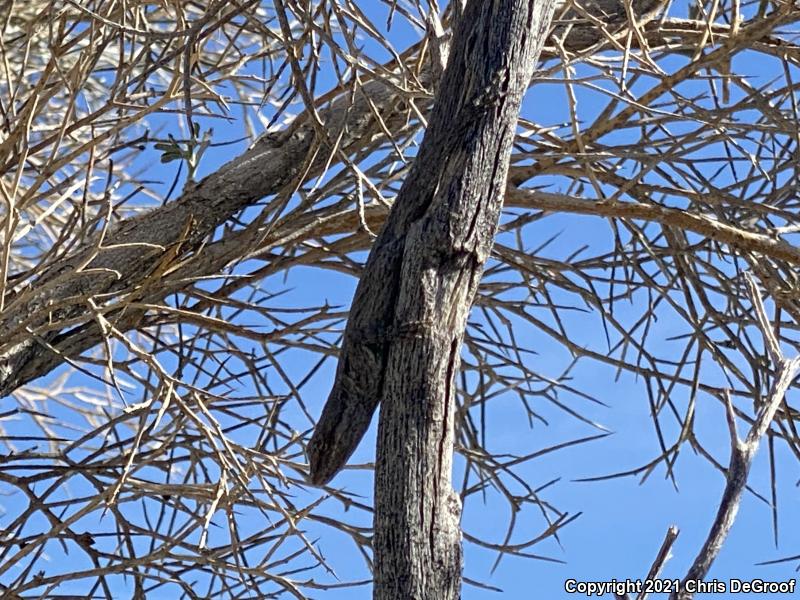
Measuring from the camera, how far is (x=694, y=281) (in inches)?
98.0

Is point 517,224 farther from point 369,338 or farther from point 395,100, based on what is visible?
point 369,338

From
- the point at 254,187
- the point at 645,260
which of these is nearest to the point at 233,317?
the point at 254,187

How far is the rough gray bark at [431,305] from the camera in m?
1.16

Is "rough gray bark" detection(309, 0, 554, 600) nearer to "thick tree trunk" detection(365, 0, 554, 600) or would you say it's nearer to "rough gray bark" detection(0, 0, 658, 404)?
"thick tree trunk" detection(365, 0, 554, 600)

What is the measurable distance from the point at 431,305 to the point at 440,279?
0.11 ft

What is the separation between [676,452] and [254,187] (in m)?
1.10

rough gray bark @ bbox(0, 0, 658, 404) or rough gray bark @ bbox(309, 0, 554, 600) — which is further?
rough gray bark @ bbox(0, 0, 658, 404)

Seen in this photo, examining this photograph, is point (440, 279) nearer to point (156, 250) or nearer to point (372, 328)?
point (372, 328)

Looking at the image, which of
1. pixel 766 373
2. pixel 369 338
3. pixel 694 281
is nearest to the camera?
pixel 369 338

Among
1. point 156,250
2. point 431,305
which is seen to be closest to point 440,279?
point 431,305

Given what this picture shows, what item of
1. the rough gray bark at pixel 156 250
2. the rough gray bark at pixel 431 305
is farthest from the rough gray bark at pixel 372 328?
the rough gray bark at pixel 156 250

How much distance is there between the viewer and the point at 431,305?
1.21m

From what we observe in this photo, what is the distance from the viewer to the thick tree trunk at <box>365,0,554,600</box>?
1.16m

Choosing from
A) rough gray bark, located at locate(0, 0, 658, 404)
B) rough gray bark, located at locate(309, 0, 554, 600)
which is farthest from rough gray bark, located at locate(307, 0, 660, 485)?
rough gray bark, located at locate(0, 0, 658, 404)
